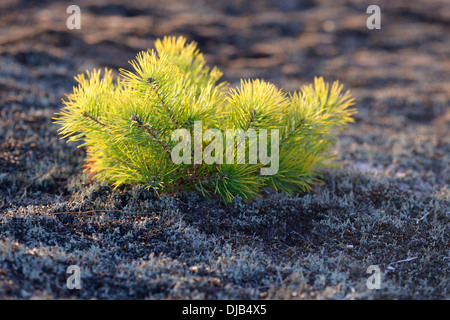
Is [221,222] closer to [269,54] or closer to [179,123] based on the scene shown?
[179,123]

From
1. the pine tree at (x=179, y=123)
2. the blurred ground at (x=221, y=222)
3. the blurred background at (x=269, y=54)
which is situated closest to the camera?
the blurred ground at (x=221, y=222)

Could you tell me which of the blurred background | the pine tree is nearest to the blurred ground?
the blurred background

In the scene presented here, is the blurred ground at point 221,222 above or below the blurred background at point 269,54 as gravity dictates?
below

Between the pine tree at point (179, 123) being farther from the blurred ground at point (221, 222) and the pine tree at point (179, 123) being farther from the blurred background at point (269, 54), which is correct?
the blurred background at point (269, 54)

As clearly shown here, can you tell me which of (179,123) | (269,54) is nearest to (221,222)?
(179,123)

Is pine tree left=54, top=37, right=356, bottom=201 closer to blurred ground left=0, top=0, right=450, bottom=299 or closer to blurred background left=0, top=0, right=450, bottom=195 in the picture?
blurred ground left=0, top=0, right=450, bottom=299

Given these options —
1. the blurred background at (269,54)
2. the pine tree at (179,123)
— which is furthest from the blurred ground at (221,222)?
the pine tree at (179,123)
